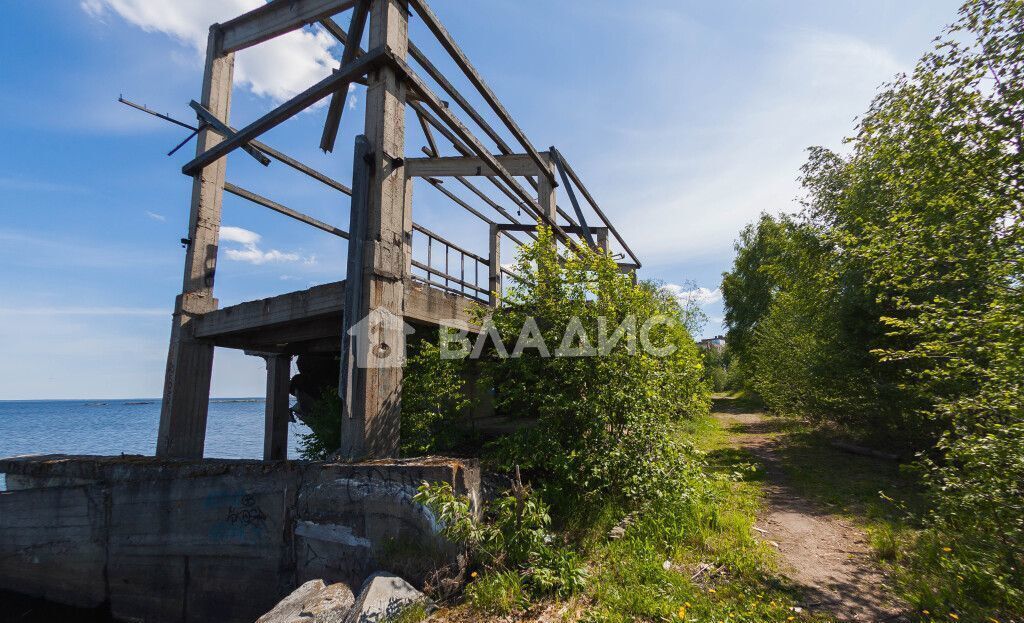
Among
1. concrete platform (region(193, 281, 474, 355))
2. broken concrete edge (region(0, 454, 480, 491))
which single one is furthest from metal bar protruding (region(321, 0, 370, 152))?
broken concrete edge (region(0, 454, 480, 491))

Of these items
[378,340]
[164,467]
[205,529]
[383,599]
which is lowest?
[383,599]

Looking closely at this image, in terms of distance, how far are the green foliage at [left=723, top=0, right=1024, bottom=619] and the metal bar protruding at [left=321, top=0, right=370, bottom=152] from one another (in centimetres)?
741

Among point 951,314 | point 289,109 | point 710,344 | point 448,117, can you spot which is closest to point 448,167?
point 448,117

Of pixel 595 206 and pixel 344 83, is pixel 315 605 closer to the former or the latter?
pixel 344 83

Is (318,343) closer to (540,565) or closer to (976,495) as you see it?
(540,565)

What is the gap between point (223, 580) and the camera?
5.43m

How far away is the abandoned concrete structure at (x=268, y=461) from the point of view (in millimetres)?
4758

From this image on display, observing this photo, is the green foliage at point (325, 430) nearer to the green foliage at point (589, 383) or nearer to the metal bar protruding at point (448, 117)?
the green foliage at point (589, 383)

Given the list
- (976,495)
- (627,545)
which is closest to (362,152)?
(627,545)

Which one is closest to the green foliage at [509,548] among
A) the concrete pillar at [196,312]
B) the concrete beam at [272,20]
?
the concrete pillar at [196,312]

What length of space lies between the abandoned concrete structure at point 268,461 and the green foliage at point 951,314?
4.02 meters

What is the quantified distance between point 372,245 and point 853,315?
10.3 metres

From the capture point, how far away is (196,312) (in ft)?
23.3

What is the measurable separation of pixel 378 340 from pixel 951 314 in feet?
23.9
